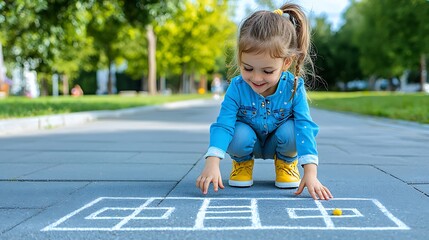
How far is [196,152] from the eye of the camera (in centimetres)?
637

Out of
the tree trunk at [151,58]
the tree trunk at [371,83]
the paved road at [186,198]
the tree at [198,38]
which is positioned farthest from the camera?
the tree trunk at [371,83]

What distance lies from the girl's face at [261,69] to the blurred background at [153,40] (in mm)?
11275

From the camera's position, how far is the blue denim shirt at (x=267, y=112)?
3631mm

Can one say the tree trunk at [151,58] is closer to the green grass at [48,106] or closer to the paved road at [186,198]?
the green grass at [48,106]

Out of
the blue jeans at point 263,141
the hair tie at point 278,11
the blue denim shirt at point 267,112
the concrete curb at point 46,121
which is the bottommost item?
the concrete curb at point 46,121

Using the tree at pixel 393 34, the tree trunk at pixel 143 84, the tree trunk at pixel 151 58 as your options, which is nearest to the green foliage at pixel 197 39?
the tree trunk at pixel 151 58

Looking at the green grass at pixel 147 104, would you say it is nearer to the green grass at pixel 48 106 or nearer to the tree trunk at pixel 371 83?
the green grass at pixel 48 106

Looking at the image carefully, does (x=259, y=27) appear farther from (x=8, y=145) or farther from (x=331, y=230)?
(x=8, y=145)

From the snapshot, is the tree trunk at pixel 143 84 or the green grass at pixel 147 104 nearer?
the green grass at pixel 147 104

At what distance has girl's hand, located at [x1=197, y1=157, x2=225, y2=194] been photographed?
3.34 m

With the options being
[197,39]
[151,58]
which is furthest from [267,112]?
[197,39]

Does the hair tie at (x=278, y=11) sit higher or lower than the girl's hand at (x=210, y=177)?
higher

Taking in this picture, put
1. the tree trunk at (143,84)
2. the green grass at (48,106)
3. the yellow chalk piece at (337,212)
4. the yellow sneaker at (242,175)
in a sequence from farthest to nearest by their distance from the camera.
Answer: the tree trunk at (143,84), the green grass at (48,106), the yellow sneaker at (242,175), the yellow chalk piece at (337,212)

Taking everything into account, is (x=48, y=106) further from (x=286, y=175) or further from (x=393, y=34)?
(x=393, y=34)
